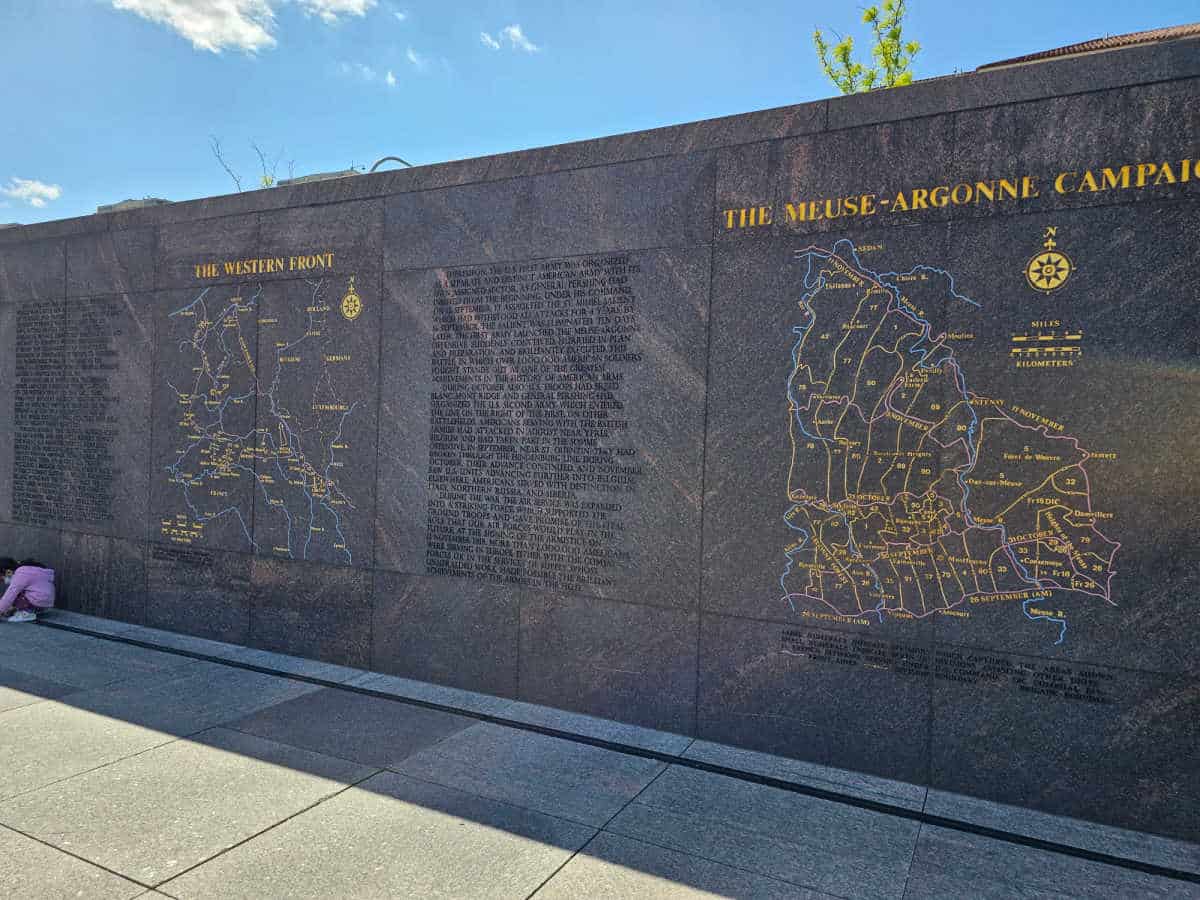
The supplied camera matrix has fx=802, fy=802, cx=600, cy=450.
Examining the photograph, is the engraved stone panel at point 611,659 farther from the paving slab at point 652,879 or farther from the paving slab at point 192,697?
the paving slab at point 192,697

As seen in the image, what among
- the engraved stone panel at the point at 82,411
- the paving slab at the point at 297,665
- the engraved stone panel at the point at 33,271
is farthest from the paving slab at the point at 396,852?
the engraved stone panel at the point at 33,271

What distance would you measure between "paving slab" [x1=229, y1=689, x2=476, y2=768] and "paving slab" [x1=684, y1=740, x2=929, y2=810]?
73.2 inches

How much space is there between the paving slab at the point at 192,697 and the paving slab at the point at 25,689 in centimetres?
25

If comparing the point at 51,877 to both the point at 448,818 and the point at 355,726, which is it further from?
the point at 355,726

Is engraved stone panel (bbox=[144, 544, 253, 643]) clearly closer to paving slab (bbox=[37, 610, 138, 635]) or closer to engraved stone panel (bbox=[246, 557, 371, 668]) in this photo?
engraved stone panel (bbox=[246, 557, 371, 668])

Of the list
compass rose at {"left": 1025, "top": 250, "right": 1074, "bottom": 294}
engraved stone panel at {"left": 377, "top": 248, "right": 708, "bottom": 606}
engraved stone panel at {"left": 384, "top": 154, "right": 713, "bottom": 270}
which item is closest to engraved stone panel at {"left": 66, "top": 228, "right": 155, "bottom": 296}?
engraved stone panel at {"left": 384, "top": 154, "right": 713, "bottom": 270}

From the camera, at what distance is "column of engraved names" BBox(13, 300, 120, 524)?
29.6 feet

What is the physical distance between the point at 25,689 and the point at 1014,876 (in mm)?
7296

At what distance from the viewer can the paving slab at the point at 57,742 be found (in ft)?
16.4

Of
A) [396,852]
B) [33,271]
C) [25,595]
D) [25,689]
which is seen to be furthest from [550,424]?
[33,271]

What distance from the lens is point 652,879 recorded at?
13.1 ft

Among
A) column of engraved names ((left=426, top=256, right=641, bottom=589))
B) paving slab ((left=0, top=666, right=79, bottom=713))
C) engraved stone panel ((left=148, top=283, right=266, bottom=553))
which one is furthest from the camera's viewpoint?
engraved stone panel ((left=148, top=283, right=266, bottom=553))

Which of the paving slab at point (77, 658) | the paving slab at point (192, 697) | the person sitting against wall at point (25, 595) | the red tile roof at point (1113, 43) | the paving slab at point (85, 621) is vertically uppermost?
the red tile roof at point (1113, 43)

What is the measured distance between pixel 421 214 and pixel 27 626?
244 inches
